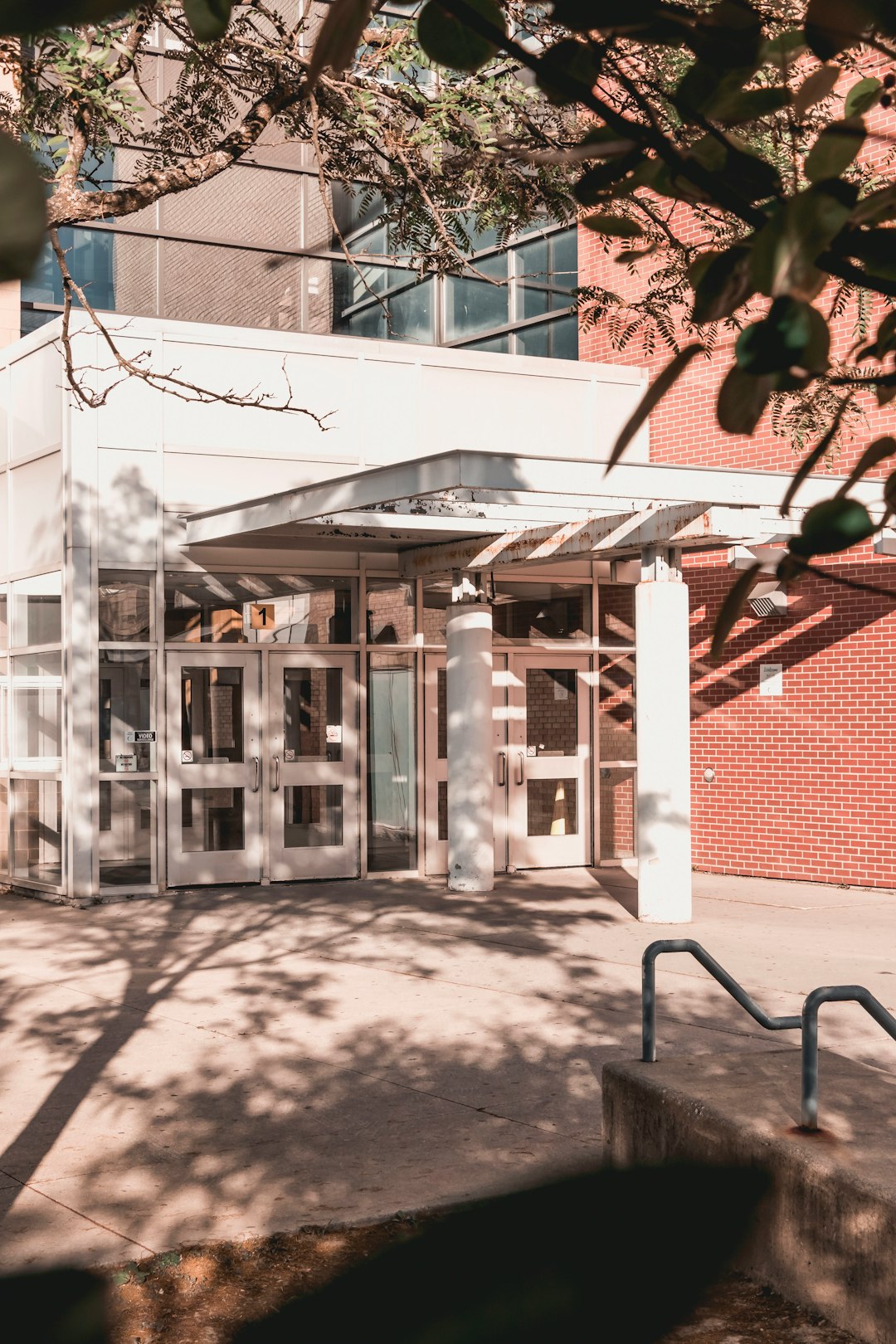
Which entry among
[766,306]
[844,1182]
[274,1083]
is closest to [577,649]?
[274,1083]

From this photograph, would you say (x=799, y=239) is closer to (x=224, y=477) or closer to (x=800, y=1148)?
(x=800, y=1148)

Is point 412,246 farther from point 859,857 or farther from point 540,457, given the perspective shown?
point 859,857

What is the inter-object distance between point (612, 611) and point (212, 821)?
16.4 feet

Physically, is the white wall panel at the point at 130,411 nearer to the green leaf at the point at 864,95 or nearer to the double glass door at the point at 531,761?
the double glass door at the point at 531,761

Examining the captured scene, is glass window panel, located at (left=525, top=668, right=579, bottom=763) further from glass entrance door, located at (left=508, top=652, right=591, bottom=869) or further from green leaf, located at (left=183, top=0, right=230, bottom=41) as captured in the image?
green leaf, located at (left=183, top=0, right=230, bottom=41)

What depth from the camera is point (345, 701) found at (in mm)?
15242

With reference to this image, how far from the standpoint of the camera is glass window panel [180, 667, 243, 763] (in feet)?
47.3

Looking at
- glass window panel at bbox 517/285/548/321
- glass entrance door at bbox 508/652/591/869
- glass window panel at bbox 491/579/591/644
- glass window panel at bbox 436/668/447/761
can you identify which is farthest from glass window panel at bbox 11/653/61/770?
glass window panel at bbox 517/285/548/321

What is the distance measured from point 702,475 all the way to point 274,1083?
6.48 meters

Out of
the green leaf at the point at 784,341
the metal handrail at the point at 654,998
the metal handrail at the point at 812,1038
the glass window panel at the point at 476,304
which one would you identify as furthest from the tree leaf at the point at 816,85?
the glass window panel at the point at 476,304

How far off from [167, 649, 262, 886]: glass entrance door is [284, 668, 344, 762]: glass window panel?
0.34 metres

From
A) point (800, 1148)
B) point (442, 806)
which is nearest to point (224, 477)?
point (442, 806)

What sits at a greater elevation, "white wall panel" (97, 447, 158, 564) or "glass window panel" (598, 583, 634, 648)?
"white wall panel" (97, 447, 158, 564)

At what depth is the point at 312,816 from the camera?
1508cm
